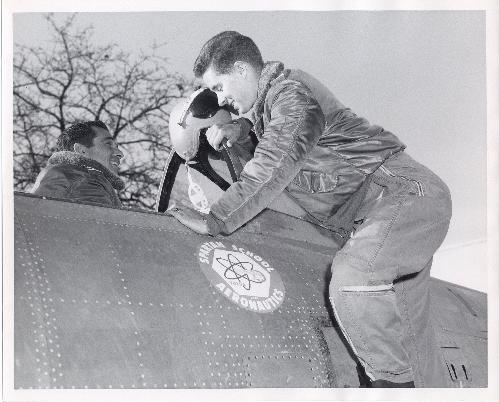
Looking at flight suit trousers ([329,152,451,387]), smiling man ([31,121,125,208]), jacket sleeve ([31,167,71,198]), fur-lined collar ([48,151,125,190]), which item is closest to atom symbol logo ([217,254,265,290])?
flight suit trousers ([329,152,451,387])

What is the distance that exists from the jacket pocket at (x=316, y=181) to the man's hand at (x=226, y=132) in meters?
0.57

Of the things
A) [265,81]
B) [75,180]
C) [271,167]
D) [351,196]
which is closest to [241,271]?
[271,167]

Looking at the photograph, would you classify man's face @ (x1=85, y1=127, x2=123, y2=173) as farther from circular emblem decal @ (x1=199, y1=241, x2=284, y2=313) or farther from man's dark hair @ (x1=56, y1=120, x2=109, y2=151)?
circular emblem decal @ (x1=199, y1=241, x2=284, y2=313)

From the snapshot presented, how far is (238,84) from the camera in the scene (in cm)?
277

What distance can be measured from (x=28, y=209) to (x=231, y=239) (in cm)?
95

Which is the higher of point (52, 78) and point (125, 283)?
point (52, 78)

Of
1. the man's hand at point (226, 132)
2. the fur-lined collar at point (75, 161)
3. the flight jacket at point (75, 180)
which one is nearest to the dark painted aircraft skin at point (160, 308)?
the man's hand at point (226, 132)

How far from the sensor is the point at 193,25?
11.6 feet

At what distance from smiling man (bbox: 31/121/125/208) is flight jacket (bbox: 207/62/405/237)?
4.52 ft

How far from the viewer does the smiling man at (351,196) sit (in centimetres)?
226

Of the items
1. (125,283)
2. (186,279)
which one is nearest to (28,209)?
(125,283)

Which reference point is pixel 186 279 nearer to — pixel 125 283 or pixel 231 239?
pixel 125 283

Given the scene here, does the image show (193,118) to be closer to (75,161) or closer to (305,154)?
(305,154)

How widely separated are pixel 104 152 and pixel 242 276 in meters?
2.18
